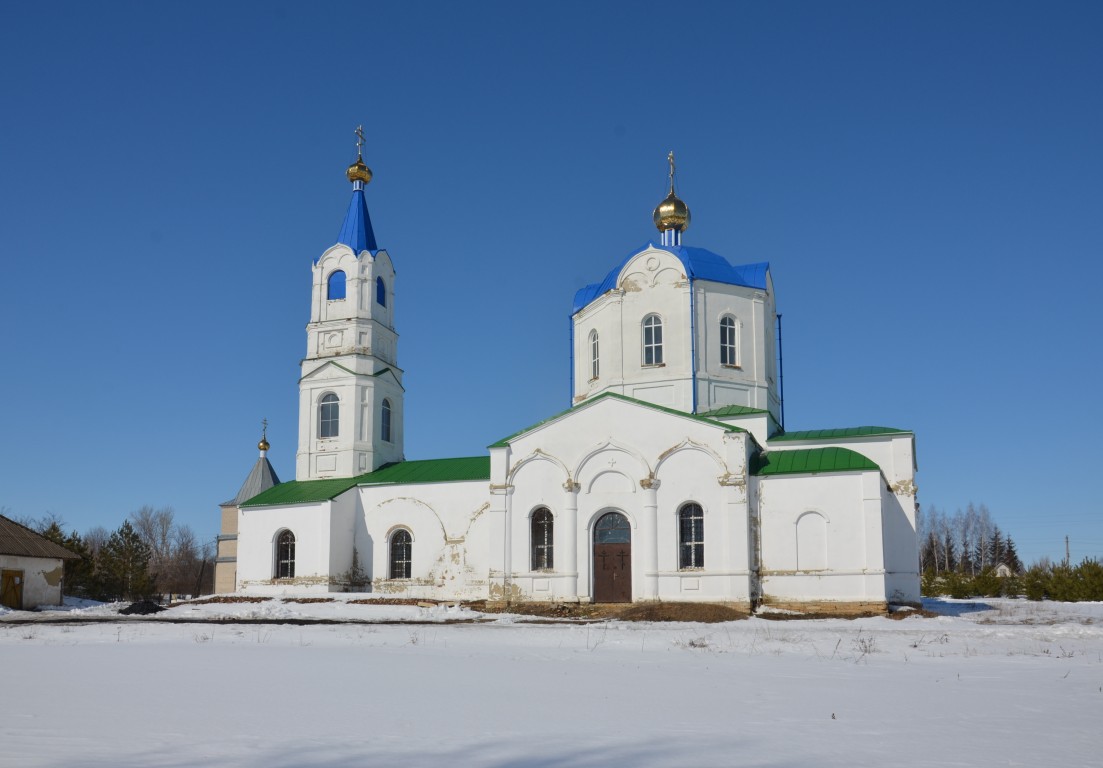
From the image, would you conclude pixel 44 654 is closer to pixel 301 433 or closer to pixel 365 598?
pixel 365 598

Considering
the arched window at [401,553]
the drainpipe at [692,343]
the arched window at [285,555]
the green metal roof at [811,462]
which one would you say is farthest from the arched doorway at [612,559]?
the arched window at [285,555]

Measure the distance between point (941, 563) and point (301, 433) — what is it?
67.7 m

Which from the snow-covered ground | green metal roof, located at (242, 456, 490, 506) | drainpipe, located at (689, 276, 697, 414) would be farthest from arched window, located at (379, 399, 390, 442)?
the snow-covered ground

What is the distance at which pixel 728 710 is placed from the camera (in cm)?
854

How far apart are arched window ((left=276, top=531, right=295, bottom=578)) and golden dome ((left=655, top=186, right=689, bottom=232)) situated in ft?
55.4

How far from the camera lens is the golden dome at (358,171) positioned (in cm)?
3675

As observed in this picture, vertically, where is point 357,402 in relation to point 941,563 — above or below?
above

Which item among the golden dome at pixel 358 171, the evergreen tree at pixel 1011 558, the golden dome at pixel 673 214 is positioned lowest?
the evergreen tree at pixel 1011 558

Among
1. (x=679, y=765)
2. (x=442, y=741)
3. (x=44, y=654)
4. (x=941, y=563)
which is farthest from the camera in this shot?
(x=941, y=563)

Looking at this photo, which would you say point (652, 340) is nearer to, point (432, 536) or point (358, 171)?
point (432, 536)

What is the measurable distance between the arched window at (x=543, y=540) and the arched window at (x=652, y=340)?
607 cm

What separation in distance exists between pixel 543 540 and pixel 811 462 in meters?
8.10

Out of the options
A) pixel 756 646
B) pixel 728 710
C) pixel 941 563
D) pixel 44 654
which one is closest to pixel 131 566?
pixel 44 654

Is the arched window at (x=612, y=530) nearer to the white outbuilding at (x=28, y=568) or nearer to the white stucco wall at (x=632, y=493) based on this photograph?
the white stucco wall at (x=632, y=493)
